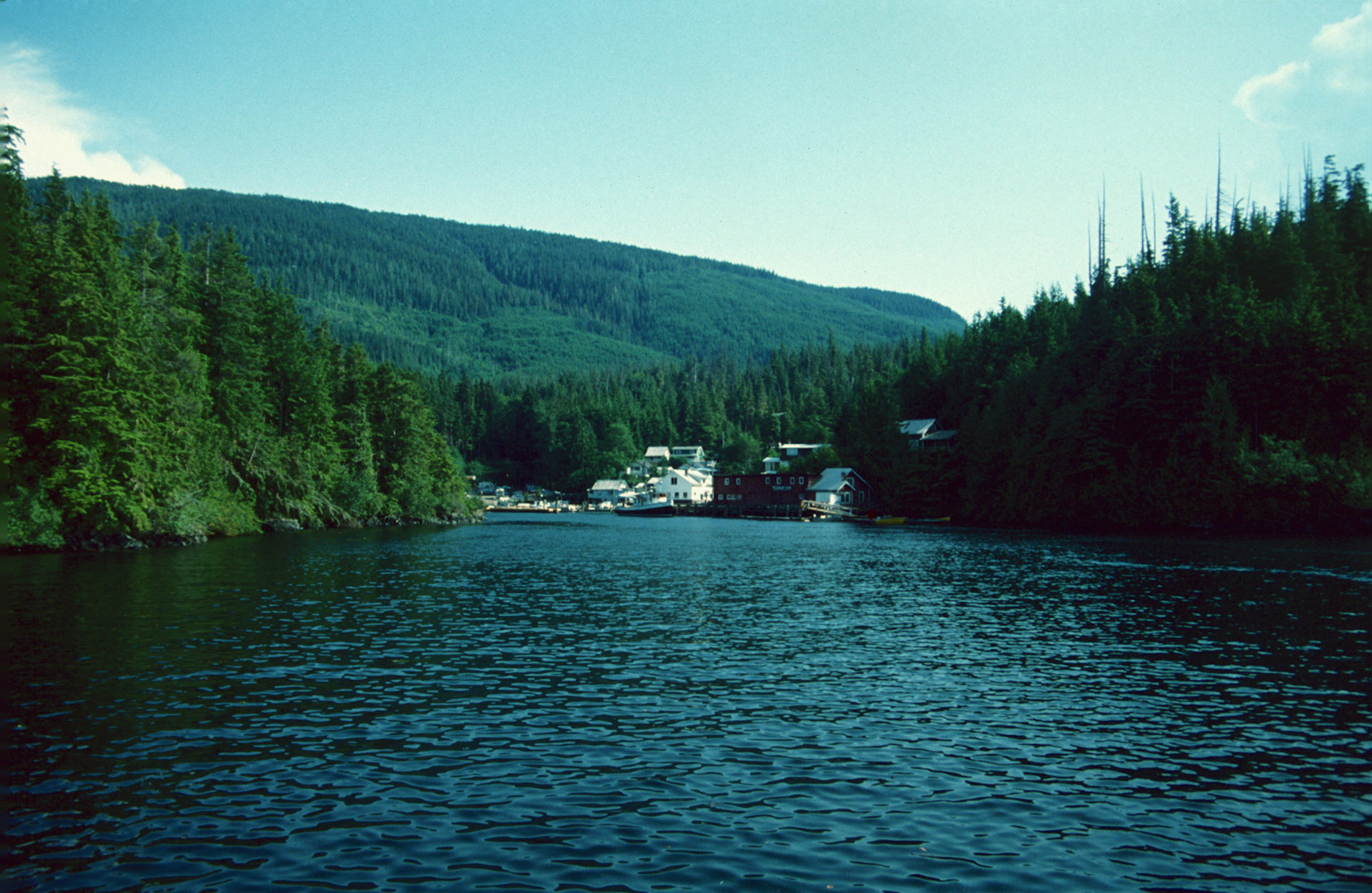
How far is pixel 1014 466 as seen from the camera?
10500 cm

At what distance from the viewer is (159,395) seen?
62625mm

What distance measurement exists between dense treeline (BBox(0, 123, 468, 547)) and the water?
20748 mm

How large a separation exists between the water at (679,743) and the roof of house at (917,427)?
97.5 metres

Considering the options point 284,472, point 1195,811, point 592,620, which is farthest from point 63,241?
point 1195,811

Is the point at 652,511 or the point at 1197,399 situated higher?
the point at 1197,399

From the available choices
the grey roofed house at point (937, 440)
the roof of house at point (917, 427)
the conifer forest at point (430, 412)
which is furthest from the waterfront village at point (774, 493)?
the conifer forest at point (430, 412)

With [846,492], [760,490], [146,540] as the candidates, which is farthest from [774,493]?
[146,540]

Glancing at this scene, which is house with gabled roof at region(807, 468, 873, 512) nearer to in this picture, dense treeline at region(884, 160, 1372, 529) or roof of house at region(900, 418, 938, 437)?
roof of house at region(900, 418, 938, 437)

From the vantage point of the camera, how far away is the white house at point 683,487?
639ft

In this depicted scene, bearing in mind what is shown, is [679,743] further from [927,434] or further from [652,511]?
[652,511]

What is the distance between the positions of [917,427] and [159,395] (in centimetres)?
10566

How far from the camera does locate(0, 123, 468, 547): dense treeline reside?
54.1 metres

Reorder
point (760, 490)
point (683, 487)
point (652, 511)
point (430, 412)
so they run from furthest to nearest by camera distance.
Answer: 1. point (683, 487)
2. point (652, 511)
3. point (760, 490)
4. point (430, 412)

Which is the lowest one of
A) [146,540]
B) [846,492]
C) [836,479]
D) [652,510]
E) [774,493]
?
[652,510]
